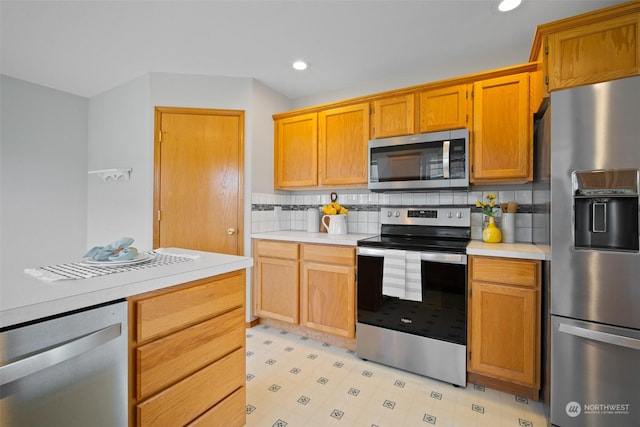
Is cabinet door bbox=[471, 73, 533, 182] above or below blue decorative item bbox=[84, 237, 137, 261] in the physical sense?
above

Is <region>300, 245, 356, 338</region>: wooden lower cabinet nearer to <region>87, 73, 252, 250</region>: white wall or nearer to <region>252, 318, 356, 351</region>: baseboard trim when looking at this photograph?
<region>252, 318, 356, 351</region>: baseboard trim

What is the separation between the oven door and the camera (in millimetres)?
1887

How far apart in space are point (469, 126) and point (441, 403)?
6.24ft

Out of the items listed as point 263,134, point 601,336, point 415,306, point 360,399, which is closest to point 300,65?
point 263,134

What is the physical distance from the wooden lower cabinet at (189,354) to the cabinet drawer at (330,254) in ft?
3.54

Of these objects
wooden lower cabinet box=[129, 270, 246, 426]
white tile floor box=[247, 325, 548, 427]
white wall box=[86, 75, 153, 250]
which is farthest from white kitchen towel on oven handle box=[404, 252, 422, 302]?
white wall box=[86, 75, 153, 250]

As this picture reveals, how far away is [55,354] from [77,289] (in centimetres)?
19

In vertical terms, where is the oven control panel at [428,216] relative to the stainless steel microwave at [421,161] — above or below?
below

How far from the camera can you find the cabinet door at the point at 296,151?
2.89 m

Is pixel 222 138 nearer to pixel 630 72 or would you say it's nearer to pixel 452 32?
pixel 452 32

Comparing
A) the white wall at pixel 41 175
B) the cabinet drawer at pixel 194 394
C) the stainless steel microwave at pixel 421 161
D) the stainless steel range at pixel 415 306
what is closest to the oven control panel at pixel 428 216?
the stainless steel range at pixel 415 306

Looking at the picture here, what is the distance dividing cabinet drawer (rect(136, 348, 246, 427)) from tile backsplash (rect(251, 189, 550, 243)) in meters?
1.62

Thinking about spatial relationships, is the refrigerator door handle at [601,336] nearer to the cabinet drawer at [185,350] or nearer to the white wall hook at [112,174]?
the cabinet drawer at [185,350]

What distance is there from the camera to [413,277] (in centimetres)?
199
